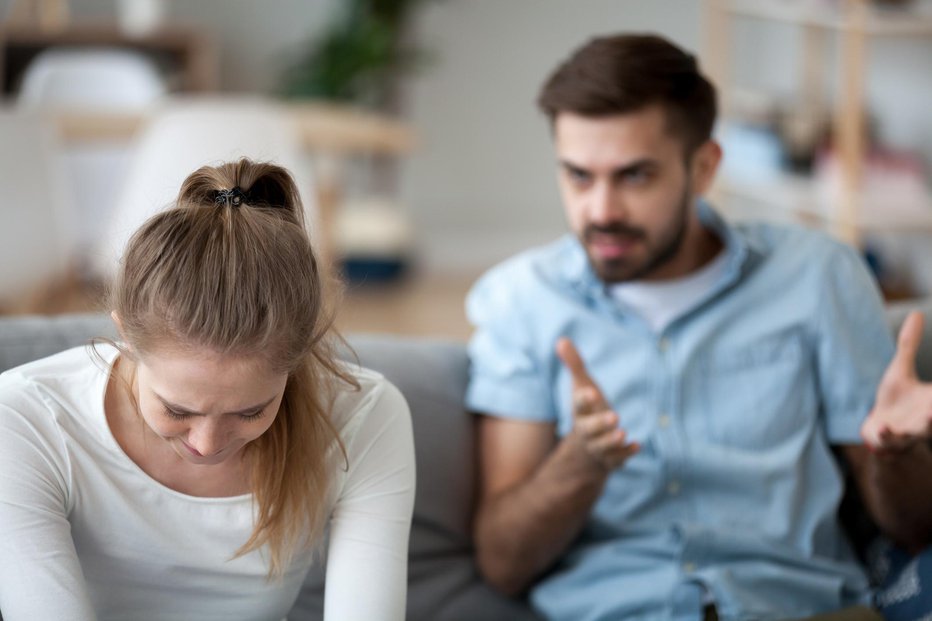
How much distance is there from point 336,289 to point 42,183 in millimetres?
2204

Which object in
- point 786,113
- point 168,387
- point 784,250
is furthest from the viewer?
point 786,113

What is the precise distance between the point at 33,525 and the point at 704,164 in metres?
1.10

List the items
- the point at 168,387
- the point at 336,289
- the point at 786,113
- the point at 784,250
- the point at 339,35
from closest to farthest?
the point at 168,387, the point at 336,289, the point at 784,250, the point at 786,113, the point at 339,35

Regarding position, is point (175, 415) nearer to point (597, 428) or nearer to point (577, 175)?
point (597, 428)

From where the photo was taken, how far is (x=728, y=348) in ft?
5.69

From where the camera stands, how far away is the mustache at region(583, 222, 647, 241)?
1.71 meters

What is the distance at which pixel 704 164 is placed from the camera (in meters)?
1.83

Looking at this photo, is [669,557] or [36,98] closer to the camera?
[669,557]

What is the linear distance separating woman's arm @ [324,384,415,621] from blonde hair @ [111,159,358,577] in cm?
9

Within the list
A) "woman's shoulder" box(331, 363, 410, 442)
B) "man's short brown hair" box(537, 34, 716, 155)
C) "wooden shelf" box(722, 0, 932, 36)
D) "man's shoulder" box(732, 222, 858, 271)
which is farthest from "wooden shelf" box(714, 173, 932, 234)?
"woman's shoulder" box(331, 363, 410, 442)

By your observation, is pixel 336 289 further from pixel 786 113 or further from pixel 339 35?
pixel 339 35

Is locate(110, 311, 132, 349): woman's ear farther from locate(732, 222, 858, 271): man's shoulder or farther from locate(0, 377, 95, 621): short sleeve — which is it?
locate(732, 222, 858, 271): man's shoulder

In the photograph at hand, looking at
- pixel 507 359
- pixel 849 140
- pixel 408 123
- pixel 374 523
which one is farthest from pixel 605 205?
pixel 408 123

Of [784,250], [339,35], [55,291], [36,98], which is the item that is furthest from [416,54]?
[784,250]
